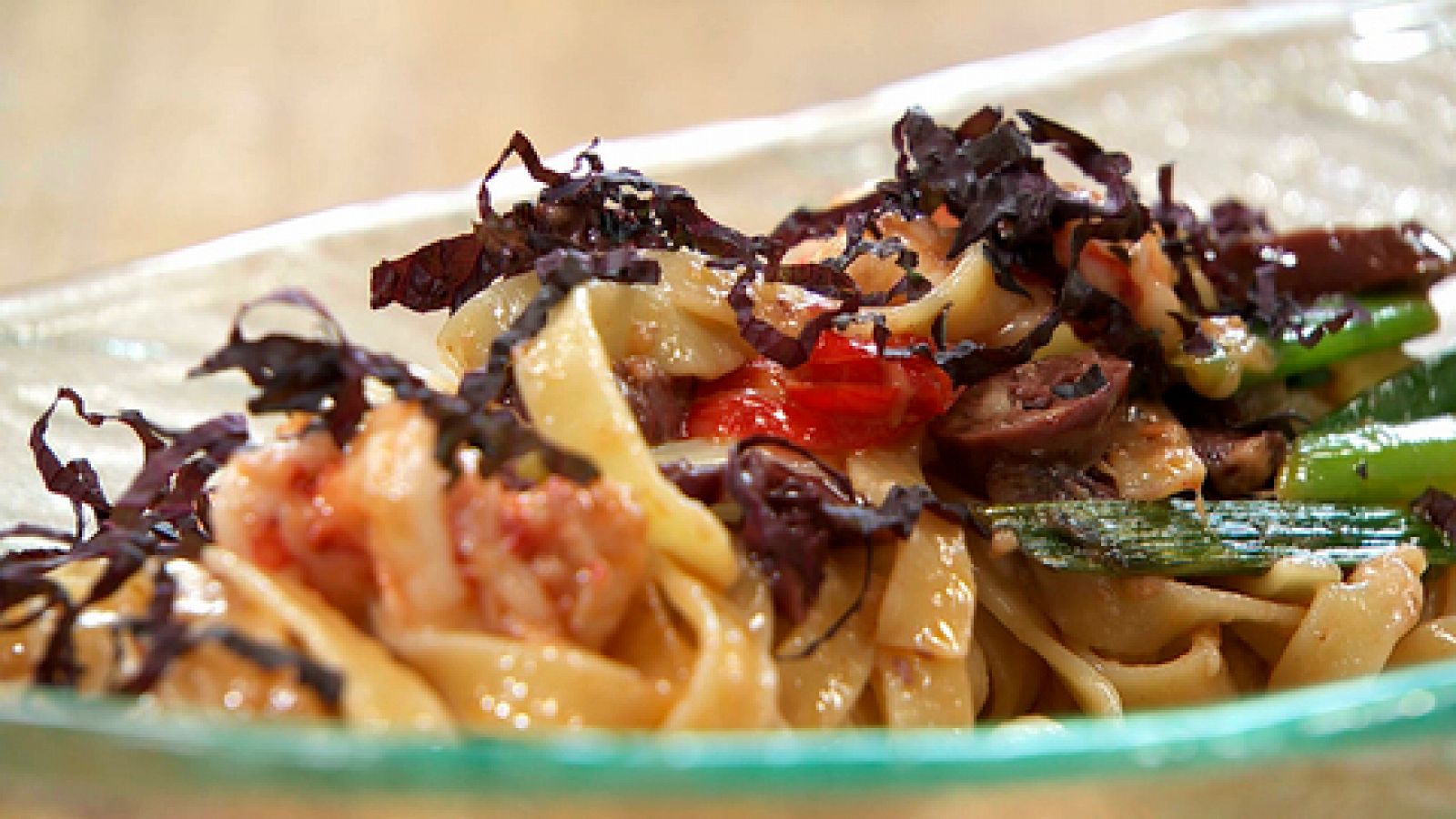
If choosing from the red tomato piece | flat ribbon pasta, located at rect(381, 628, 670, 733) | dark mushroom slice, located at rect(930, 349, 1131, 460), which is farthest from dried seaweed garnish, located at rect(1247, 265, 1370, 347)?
flat ribbon pasta, located at rect(381, 628, 670, 733)

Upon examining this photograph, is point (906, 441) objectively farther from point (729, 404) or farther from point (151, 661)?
point (151, 661)

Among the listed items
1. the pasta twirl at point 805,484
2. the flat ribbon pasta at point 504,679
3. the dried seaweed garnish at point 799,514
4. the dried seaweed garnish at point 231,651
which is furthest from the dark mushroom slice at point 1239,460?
the dried seaweed garnish at point 231,651

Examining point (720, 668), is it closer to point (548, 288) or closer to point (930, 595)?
point (930, 595)

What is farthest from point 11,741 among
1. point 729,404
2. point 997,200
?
point 997,200

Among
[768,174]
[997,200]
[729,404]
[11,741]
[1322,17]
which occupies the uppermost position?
[1322,17]

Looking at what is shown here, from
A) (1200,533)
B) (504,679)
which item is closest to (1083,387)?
(1200,533)

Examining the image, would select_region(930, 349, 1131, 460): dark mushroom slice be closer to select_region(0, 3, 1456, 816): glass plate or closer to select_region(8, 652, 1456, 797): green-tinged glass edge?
select_region(0, 3, 1456, 816): glass plate
